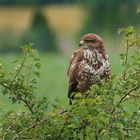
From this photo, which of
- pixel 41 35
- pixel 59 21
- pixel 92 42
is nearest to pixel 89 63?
pixel 92 42

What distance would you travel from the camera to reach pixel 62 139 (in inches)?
202

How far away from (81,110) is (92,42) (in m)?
0.77

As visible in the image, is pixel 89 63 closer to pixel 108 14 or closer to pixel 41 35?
pixel 41 35

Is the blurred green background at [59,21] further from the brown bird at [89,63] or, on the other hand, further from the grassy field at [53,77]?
the brown bird at [89,63]

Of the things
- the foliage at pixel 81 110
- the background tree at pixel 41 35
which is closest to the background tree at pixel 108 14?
the background tree at pixel 41 35

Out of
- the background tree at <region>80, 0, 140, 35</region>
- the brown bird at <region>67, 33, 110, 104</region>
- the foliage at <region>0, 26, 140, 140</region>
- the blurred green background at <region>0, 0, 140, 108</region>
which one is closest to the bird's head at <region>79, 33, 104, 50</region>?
the brown bird at <region>67, 33, 110, 104</region>

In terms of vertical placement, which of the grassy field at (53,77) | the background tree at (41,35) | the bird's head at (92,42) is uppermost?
the bird's head at (92,42)

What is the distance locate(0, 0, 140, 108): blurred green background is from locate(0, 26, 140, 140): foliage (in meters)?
39.6

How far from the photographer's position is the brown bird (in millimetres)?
5262

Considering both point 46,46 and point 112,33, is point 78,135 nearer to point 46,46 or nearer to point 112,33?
point 46,46

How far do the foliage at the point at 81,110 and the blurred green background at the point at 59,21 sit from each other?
39.6m

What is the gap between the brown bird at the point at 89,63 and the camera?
5.26 meters

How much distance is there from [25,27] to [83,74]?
155 ft

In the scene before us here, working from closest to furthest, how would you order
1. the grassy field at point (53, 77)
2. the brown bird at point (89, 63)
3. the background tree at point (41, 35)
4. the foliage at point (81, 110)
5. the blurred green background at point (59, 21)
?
the foliage at point (81, 110)
the brown bird at point (89, 63)
the grassy field at point (53, 77)
the background tree at point (41, 35)
the blurred green background at point (59, 21)
